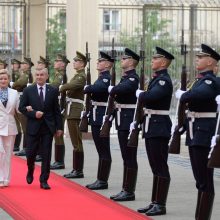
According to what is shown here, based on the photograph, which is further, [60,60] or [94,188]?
[60,60]

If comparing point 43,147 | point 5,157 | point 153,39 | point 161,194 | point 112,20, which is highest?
point 112,20

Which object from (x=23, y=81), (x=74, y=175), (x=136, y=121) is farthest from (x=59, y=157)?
(x=136, y=121)

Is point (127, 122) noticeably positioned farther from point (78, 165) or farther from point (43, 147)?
point (78, 165)

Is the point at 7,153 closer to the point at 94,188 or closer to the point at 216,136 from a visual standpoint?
the point at 94,188

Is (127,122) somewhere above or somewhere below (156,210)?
above

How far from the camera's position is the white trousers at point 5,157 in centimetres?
1215

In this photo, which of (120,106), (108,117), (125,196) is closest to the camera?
(125,196)

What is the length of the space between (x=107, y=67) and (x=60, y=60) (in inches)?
95.3

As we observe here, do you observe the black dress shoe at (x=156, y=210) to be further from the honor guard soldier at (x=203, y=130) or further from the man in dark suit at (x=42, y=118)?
the man in dark suit at (x=42, y=118)

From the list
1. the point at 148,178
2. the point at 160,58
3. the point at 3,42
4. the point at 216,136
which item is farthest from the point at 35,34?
the point at 216,136

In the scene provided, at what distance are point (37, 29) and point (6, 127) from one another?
10128mm

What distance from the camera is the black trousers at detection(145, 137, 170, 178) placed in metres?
9.97

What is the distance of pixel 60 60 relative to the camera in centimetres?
1430

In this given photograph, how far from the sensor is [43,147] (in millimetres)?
11898
